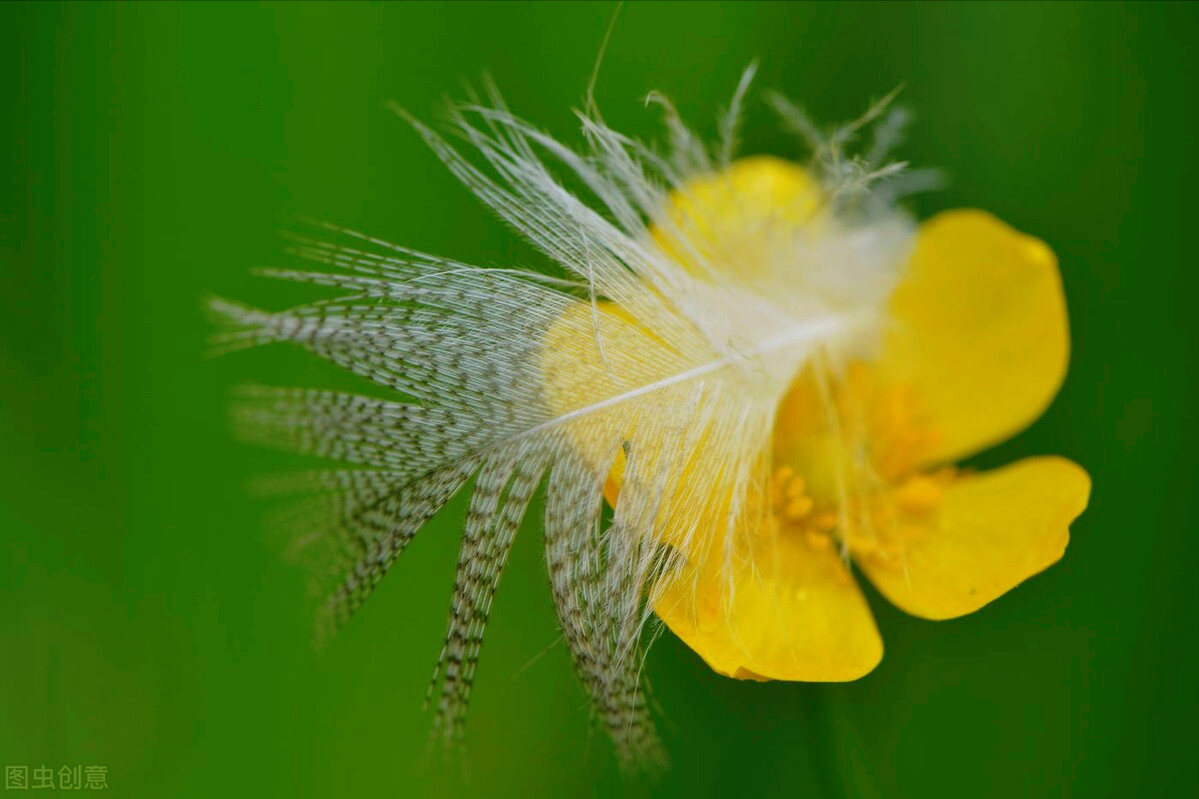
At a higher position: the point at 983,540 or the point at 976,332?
the point at 976,332

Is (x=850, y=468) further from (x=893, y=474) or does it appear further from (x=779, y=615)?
(x=779, y=615)

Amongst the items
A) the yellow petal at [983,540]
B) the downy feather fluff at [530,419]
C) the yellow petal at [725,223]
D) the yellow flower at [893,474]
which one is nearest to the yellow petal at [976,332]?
the yellow flower at [893,474]

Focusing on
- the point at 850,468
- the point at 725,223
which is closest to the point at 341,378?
the point at 725,223

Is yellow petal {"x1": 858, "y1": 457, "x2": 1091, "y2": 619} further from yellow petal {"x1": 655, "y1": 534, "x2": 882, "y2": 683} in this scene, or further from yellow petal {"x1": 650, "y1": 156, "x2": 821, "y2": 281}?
yellow petal {"x1": 650, "y1": 156, "x2": 821, "y2": 281}

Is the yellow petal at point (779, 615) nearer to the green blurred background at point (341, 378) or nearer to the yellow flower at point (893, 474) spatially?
the yellow flower at point (893, 474)

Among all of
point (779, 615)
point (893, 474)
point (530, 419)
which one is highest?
point (530, 419)

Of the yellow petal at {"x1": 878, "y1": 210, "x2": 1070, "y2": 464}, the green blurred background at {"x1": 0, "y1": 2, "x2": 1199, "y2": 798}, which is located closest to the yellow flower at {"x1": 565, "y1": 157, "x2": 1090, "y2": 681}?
the yellow petal at {"x1": 878, "y1": 210, "x2": 1070, "y2": 464}

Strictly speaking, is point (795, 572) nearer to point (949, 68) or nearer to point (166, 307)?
point (166, 307)
